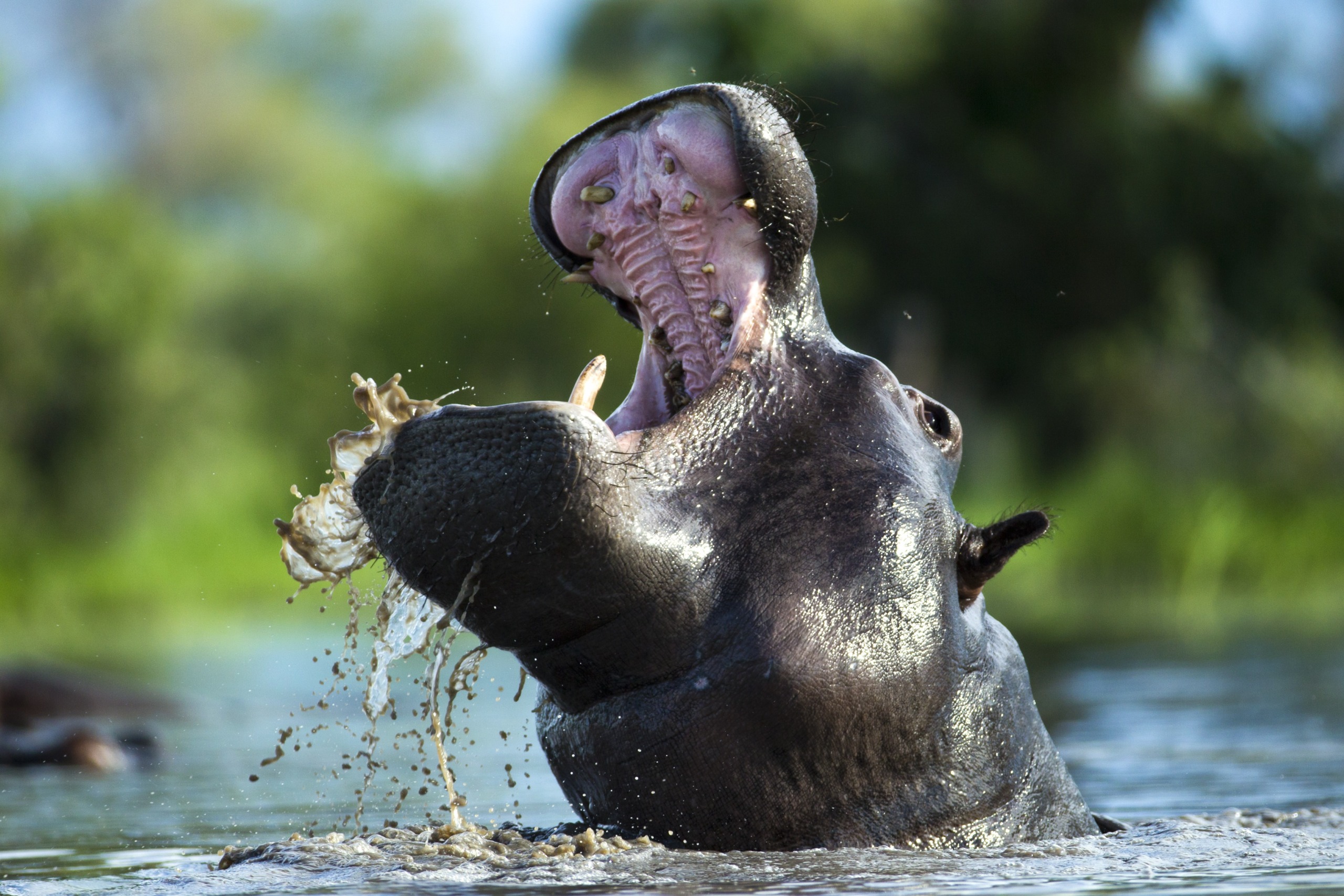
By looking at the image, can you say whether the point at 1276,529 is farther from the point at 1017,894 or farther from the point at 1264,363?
the point at 1017,894

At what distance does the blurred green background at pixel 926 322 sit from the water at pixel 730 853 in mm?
2668

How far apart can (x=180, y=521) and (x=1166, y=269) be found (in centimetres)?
1270

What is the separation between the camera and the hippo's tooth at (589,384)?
3.71m

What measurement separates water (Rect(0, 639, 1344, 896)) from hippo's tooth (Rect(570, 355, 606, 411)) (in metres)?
0.89

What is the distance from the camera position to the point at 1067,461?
24625mm

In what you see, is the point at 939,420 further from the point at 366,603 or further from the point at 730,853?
the point at 366,603

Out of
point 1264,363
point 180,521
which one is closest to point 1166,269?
point 1264,363

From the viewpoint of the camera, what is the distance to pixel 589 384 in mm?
3779

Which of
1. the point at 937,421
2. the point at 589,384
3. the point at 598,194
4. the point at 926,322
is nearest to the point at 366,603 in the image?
the point at 589,384

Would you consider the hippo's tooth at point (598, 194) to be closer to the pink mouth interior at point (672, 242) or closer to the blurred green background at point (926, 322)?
the pink mouth interior at point (672, 242)

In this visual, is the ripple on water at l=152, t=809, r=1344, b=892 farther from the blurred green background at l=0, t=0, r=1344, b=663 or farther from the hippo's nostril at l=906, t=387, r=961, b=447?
the blurred green background at l=0, t=0, r=1344, b=663

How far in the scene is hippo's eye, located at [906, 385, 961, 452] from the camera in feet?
13.7

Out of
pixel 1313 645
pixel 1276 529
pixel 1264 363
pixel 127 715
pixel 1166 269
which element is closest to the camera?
pixel 127 715

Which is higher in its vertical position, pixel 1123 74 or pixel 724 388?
pixel 1123 74
